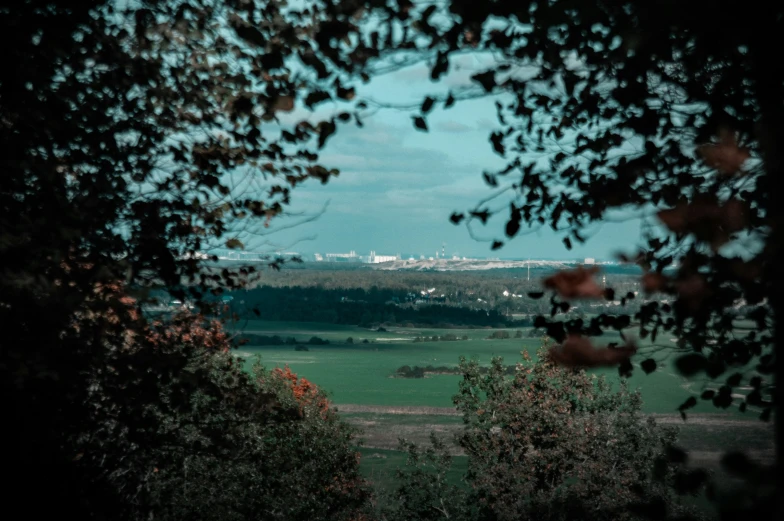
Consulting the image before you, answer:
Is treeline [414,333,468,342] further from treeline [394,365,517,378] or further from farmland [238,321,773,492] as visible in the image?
treeline [394,365,517,378]

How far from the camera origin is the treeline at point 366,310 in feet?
354

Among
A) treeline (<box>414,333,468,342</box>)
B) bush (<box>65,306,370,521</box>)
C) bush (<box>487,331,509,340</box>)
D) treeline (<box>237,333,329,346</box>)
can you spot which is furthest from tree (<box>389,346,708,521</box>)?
treeline (<box>414,333,468,342</box>)

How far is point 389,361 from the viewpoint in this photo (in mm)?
84562

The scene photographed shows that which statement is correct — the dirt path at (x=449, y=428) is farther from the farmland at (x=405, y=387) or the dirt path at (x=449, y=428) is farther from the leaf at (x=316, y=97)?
the leaf at (x=316, y=97)

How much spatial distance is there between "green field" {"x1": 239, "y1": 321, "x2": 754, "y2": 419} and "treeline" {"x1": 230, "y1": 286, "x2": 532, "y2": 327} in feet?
7.33

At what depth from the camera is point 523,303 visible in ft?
324

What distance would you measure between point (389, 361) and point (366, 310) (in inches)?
1464

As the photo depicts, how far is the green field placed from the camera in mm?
57625

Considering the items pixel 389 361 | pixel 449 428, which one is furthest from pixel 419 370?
pixel 449 428

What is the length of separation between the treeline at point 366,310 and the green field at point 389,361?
2235 millimetres

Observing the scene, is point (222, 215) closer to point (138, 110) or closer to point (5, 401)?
point (138, 110)

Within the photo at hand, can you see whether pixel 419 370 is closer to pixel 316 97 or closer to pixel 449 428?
pixel 449 428

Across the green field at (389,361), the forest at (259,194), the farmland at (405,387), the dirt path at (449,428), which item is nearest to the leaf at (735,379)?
the forest at (259,194)

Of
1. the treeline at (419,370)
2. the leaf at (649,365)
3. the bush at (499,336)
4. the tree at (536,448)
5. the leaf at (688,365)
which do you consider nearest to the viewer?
the leaf at (688,365)
